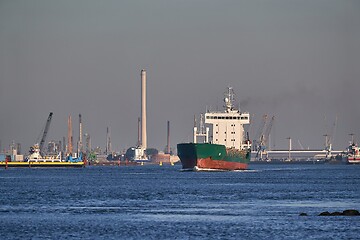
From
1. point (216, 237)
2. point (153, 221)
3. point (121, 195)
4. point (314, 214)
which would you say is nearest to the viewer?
point (216, 237)

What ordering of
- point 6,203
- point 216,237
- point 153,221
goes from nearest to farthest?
1. point 216,237
2. point 153,221
3. point 6,203

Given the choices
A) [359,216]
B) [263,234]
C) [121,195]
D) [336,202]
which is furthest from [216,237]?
[121,195]

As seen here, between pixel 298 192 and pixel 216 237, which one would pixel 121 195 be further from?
pixel 216 237

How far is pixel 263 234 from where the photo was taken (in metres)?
67.2

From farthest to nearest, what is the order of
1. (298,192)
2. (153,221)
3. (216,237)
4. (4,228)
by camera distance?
(298,192) < (153,221) < (4,228) < (216,237)

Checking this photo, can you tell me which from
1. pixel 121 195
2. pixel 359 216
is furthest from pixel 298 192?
pixel 359 216

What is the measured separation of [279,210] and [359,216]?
10241mm

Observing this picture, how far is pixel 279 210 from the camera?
289ft

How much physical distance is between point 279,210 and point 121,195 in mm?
30971

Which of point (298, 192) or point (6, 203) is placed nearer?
point (6, 203)

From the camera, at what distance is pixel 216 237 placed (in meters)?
65.7

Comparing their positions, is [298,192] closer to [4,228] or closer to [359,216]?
[359,216]

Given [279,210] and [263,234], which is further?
[279,210]

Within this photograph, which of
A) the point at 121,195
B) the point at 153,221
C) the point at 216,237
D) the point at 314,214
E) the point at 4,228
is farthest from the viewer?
the point at 121,195
